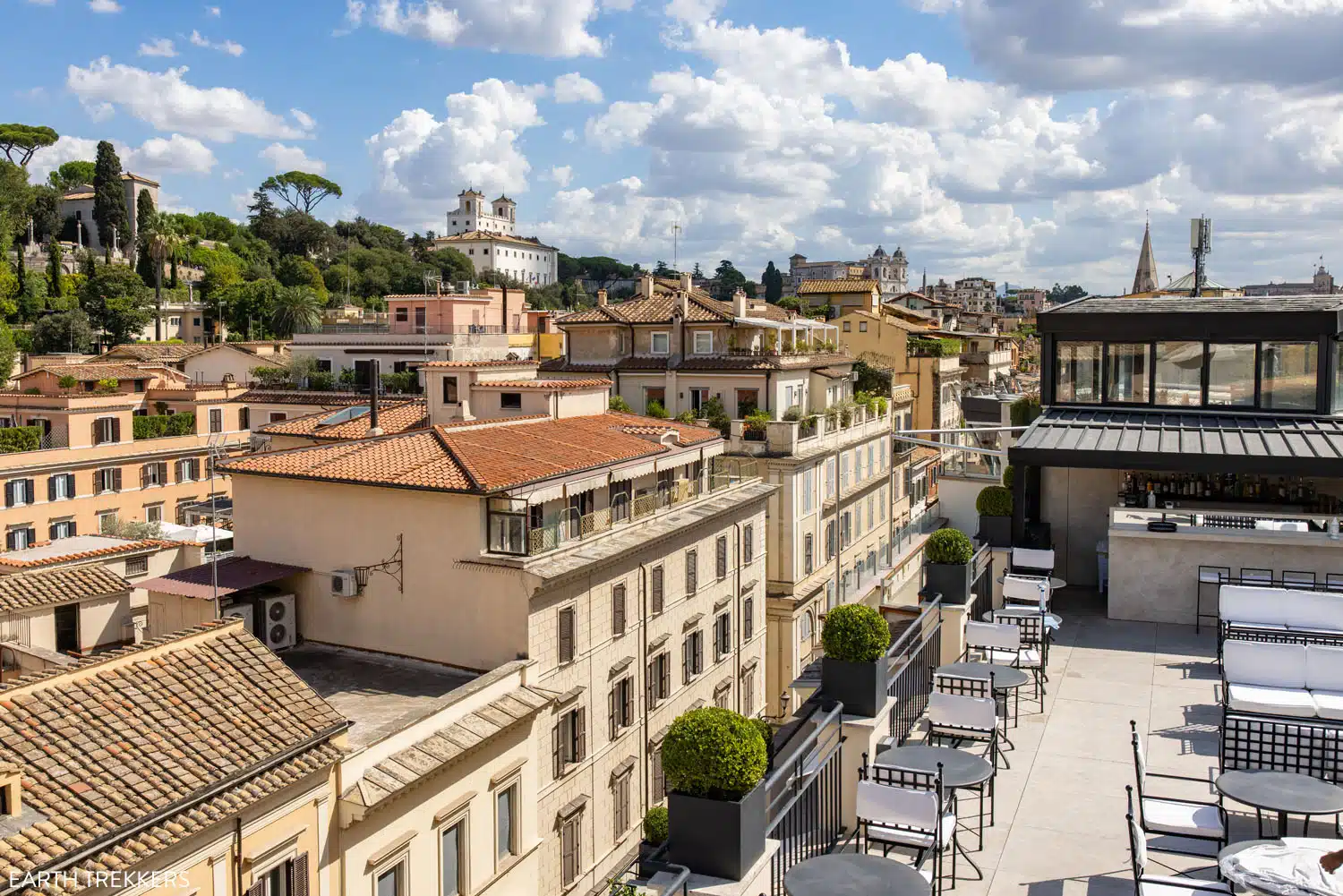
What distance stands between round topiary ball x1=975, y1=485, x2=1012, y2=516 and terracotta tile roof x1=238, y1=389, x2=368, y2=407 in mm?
33980

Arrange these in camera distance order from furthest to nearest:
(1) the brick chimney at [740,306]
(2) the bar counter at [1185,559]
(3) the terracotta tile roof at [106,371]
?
(3) the terracotta tile roof at [106,371]
(1) the brick chimney at [740,306]
(2) the bar counter at [1185,559]

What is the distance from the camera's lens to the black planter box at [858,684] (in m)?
7.80

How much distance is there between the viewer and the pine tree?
334 ft

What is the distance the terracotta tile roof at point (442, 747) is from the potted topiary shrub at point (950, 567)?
7186mm

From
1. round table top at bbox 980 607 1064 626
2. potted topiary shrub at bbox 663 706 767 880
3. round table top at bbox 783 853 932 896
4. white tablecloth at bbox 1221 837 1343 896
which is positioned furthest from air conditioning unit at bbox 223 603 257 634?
white tablecloth at bbox 1221 837 1343 896

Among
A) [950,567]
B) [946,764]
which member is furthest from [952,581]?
[946,764]

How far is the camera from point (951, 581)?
10.5 meters

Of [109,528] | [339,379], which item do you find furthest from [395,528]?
[339,379]

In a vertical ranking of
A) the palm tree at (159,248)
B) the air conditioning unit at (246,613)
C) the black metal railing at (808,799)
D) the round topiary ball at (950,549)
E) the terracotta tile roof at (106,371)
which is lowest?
the air conditioning unit at (246,613)

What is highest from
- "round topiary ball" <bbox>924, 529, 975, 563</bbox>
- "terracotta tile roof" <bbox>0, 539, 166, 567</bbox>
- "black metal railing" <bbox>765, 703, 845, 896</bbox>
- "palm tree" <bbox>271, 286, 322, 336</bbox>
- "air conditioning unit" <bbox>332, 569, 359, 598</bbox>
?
"palm tree" <bbox>271, 286, 322, 336</bbox>

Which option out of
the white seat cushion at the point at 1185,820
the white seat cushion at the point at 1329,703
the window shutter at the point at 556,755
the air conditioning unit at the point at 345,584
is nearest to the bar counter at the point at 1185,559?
the white seat cushion at the point at 1329,703

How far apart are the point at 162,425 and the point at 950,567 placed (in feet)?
141

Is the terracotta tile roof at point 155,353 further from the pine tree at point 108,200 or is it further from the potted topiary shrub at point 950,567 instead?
the potted topiary shrub at point 950,567

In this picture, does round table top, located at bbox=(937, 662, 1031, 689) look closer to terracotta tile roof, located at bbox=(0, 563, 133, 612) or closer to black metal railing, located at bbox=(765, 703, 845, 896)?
black metal railing, located at bbox=(765, 703, 845, 896)
